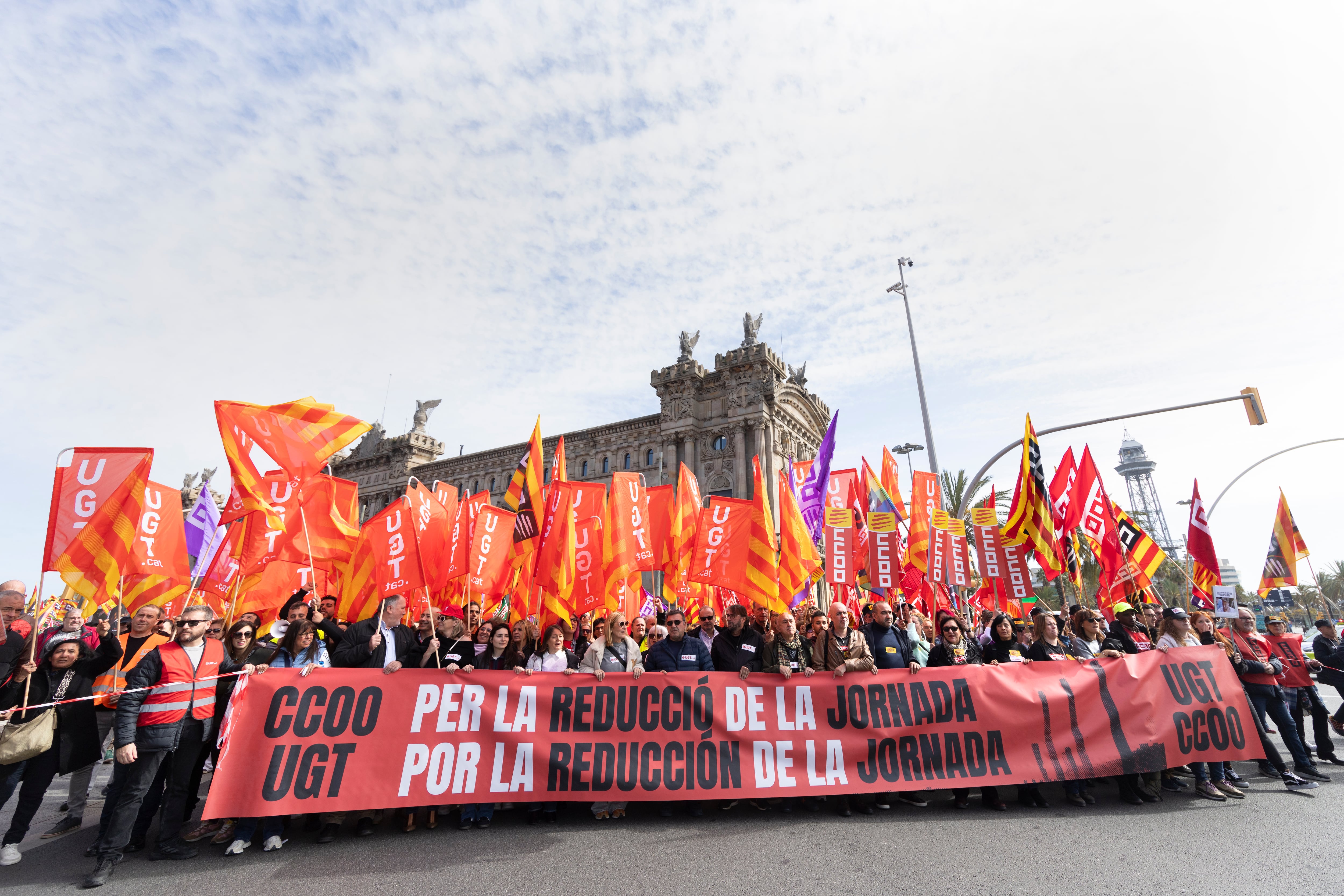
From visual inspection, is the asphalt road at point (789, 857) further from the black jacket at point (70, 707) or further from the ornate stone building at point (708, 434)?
the ornate stone building at point (708, 434)

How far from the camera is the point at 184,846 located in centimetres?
517

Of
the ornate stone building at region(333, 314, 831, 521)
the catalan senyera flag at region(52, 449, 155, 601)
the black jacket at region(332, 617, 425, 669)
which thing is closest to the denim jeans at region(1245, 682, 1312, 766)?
the black jacket at region(332, 617, 425, 669)

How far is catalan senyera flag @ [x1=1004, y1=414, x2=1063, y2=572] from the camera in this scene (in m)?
9.95

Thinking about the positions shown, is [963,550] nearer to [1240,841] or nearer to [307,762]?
[1240,841]

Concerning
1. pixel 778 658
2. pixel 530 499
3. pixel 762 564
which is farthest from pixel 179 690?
pixel 762 564

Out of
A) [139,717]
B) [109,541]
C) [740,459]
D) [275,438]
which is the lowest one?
[139,717]

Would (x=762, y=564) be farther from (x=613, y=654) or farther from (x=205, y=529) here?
(x=205, y=529)

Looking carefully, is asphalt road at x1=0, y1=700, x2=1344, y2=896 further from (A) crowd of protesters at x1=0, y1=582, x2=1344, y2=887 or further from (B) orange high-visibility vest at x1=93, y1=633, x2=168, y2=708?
(B) orange high-visibility vest at x1=93, y1=633, x2=168, y2=708

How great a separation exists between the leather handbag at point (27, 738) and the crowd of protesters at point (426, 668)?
0.15 metres

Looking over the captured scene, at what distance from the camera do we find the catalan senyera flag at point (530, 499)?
8.86m

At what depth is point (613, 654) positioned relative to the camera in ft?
22.1

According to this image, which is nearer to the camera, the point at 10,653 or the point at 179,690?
the point at 179,690

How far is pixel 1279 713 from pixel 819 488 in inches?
308

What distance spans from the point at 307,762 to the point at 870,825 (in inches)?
207
